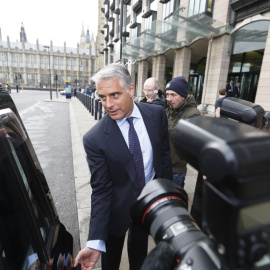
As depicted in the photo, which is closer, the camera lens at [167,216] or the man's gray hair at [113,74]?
the camera lens at [167,216]

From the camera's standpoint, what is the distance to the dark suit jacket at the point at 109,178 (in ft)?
4.91

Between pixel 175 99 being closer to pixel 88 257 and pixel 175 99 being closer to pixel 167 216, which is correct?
pixel 88 257

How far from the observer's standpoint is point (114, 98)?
1568mm

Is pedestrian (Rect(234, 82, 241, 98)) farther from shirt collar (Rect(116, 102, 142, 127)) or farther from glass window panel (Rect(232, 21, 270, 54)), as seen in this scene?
shirt collar (Rect(116, 102, 142, 127))

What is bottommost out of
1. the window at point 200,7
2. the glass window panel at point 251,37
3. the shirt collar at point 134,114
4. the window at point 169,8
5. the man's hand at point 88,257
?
the man's hand at point 88,257

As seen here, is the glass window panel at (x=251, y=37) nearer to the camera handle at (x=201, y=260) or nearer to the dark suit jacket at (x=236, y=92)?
the dark suit jacket at (x=236, y=92)

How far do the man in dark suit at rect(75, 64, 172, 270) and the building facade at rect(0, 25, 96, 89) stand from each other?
8158 cm

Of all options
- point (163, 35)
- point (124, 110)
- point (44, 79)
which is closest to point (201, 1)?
point (163, 35)

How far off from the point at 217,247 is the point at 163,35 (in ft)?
49.5

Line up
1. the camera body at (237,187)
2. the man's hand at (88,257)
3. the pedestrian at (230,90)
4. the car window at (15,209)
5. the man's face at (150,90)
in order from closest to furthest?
the camera body at (237,187)
the car window at (15,209)
the man's hand at (88,257)
the man's face at (150,90)
the pedestrian at (230,90)

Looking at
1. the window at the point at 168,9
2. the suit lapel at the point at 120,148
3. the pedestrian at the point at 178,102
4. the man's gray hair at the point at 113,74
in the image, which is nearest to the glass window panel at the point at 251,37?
the window at the point at 168,9

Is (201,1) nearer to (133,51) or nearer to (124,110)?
(133,51)

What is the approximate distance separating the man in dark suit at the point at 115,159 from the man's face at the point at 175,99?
2.46 feet

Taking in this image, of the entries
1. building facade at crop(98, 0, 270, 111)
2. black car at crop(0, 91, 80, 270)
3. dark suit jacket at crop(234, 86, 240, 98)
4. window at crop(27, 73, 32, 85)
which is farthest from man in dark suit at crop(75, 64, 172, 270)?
window at crop(27, 73, 32, 85)
